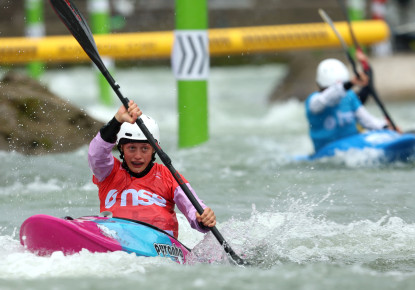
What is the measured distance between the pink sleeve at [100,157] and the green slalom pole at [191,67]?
3.93m

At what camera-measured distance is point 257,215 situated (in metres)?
6.20

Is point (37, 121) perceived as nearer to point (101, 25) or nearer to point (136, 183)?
point (136, 183)

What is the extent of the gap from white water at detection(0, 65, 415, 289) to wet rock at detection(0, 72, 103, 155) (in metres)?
0.21

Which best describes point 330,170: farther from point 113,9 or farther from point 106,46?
point 113,9

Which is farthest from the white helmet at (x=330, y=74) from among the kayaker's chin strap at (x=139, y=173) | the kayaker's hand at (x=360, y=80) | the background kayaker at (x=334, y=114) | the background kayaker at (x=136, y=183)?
the kayaker's chin strap at (x=139, y=173)

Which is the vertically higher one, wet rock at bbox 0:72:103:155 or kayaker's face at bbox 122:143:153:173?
wet rock at bbox 0:72:103:155

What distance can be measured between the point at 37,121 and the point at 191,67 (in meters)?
1.69

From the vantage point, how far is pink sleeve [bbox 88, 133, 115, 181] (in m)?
5.09

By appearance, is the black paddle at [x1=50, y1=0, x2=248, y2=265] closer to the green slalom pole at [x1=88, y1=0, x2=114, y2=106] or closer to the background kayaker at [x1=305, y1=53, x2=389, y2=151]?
the background kayaker at [x1=305, y1=53, x2=389, y2=151]

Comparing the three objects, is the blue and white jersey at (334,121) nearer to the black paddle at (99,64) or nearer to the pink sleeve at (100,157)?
the black paddle at (99,64)

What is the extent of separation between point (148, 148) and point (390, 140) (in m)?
3.88

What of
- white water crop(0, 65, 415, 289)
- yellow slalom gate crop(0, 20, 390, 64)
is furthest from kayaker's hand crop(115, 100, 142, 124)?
yellow slalom gate crop(0, 20, 390, 64)

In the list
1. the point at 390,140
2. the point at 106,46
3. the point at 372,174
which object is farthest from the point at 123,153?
the point at 106,46

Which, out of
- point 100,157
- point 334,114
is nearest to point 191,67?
point 334,114
